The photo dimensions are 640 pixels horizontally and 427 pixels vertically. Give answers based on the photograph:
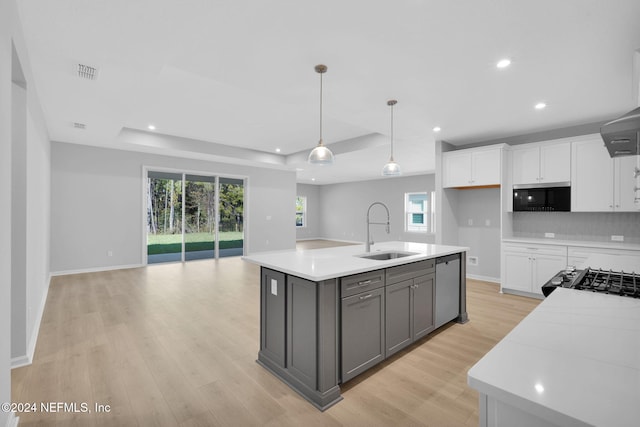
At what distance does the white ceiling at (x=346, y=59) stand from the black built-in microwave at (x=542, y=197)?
0.94m

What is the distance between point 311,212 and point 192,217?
6468mm

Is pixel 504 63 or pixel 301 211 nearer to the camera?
pixel 504 63

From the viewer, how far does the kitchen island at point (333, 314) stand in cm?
206

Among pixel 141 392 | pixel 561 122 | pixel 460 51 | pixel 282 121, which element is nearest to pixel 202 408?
pixel 141 392

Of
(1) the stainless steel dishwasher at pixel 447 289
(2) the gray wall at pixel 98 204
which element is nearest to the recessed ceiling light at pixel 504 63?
(1) the stainless steel dishwasher at pixel 447 289

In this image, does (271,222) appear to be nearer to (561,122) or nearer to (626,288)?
(561,122)

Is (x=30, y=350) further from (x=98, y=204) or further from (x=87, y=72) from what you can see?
(x=98, y=204)

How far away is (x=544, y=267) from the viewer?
4.38 m

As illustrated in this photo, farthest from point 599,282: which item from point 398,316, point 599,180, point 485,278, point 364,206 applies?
point 364,206

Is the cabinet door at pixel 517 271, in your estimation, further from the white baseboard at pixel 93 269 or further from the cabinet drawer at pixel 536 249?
the white baseboard at pixel 93 269

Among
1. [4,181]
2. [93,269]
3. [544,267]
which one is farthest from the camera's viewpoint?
[93,269]

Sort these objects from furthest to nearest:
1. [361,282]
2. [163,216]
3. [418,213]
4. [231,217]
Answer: [418,213] → [231,217] → [163,216] → [361,282]

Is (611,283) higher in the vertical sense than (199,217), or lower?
lower

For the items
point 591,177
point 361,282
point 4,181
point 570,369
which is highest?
point 591,177
